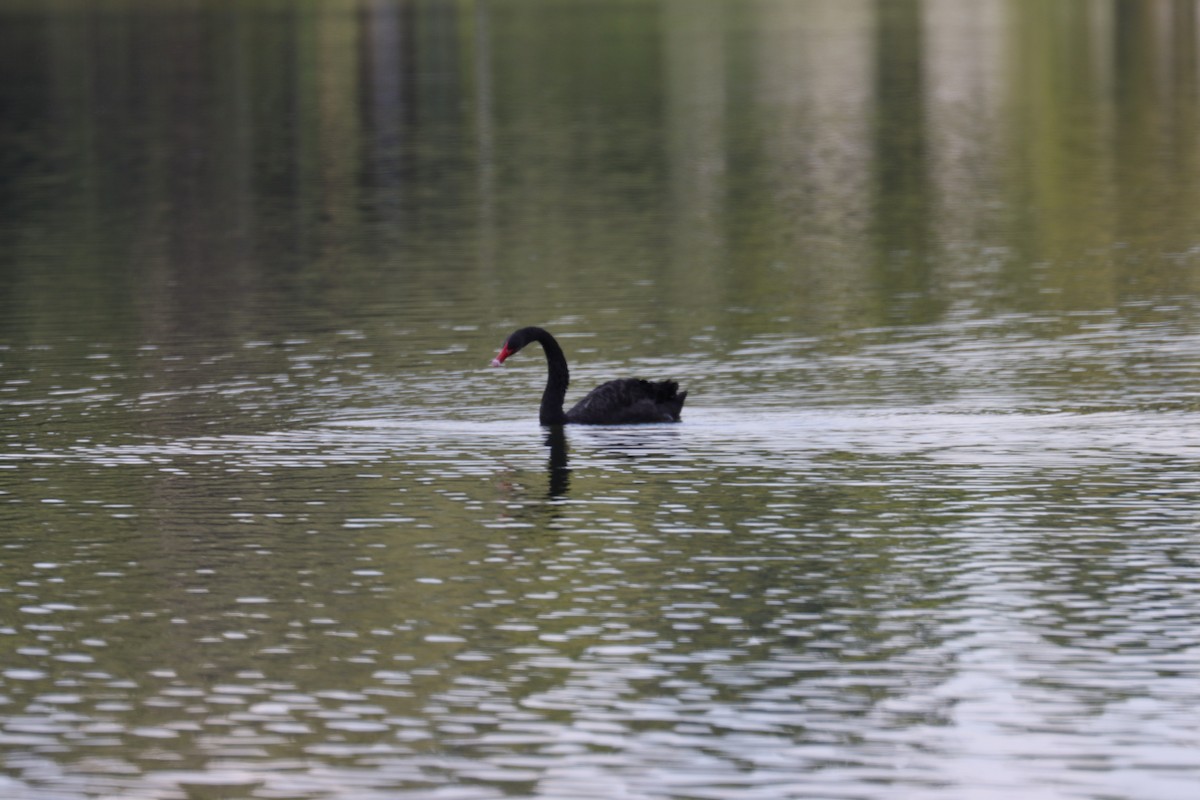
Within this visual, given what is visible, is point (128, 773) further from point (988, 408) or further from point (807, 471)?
point (988, 408)

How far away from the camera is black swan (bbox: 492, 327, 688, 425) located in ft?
80.2

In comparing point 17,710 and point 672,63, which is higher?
point 672,63

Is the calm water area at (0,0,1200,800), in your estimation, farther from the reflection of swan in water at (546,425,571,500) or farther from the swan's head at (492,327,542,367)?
the swan's head at (492,327,542,367)

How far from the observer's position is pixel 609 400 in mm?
24797

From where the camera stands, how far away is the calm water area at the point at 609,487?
1374cm

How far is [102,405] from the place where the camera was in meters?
26.9

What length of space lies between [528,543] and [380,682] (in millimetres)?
4265

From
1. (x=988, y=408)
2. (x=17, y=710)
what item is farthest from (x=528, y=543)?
(x=988, y=408)

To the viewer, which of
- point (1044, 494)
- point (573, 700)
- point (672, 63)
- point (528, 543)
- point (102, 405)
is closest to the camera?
point (573, 700)

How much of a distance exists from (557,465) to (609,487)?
4.66 ft

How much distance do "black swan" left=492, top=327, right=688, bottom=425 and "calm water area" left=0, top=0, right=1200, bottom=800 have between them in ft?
0.89

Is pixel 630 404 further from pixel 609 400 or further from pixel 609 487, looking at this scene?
pixel 609 487

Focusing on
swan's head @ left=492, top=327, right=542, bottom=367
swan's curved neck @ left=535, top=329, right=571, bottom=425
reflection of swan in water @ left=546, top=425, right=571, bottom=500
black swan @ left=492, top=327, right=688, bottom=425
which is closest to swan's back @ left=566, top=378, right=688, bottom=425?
black swan @ left=492, top=327, right=688, bottom=425

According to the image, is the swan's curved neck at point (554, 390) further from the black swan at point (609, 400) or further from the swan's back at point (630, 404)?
the swan's back at point (630, 404)
